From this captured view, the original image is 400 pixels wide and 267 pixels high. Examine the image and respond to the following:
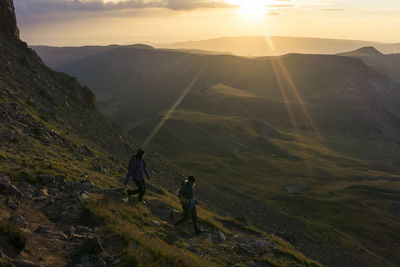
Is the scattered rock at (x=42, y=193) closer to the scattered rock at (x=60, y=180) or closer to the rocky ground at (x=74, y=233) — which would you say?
the rocky ground at (x=74, y=233)

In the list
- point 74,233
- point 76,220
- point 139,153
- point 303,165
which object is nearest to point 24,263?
point 74,233

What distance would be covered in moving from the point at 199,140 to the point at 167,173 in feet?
191

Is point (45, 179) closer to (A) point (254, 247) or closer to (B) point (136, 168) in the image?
(B) point (136, 168)

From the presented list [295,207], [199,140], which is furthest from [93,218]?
[199,140]

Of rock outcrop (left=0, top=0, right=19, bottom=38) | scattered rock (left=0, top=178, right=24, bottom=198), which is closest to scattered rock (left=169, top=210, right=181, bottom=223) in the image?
scattered rock (left=0, top=178, right=24, bottom=198)

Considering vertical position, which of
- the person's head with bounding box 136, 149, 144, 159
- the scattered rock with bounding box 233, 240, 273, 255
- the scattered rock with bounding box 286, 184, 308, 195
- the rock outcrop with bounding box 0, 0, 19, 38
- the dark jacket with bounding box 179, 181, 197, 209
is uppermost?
the rock outcrop with bounding box 0, 0, 19, 38

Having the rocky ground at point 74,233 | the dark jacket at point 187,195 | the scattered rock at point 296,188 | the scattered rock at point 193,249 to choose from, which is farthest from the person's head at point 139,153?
the scattered rock at point 296,188

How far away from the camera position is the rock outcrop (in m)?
42.7

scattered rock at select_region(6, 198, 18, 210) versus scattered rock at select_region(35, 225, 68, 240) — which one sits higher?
scattered rock at select_region(6, 198, 18, 210)

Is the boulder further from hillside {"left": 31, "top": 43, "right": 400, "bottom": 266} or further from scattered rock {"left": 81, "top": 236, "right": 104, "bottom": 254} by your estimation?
hillside {"left": 31, "top": 43, "right": 400, "bottom": 266}

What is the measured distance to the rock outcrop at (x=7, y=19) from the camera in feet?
140

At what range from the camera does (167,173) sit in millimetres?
42562

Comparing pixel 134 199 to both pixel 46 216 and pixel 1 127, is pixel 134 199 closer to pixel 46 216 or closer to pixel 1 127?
pixel 46 216

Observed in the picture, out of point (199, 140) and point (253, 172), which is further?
point (199, 140)
